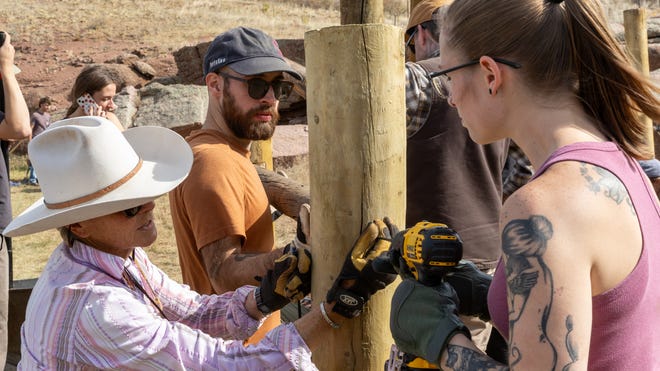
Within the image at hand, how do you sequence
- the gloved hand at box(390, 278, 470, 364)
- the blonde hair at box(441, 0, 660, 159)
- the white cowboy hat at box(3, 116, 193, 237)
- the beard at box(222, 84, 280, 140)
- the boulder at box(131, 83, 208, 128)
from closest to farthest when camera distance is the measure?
the blonde hair at box(441, 0, 660, 159) → the gloved hand at box(390, 278, 470, 364) → the white cowboy hat at box(3, 116, 193, 237) → the beard at box(222, 84, 280, 140) → the boulder at box(131, 83, 208, 128)

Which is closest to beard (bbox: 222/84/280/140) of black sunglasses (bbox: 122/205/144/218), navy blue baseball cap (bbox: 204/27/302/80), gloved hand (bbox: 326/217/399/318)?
navy blue baseball cap (bbox: 204/27/302/80)

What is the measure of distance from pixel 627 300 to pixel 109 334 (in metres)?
1.35

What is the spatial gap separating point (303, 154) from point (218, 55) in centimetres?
798

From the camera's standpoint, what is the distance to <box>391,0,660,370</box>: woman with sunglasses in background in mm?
1552

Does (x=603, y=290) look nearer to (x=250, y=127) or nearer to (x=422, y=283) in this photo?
(x=422, y=283)

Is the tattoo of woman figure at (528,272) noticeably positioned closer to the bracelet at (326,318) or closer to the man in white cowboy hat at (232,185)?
the bracelet at (326,318)

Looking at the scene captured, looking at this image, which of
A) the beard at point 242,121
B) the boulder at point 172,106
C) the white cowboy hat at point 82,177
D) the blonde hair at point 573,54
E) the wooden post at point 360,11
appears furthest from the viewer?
the boulder at point 172,106

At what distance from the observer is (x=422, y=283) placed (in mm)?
2043

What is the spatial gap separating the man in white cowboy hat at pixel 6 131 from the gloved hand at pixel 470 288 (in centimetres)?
291

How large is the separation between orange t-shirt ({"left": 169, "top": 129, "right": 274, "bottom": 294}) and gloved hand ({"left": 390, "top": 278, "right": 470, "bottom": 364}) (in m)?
1.15

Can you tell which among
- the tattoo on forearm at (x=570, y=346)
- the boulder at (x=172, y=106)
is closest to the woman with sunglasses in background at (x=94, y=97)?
the tattoo on forearm at (x=570, y=346)

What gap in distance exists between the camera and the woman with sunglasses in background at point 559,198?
155cm

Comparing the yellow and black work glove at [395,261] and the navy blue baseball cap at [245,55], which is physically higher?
the navy blue baseball cap at [245,55]

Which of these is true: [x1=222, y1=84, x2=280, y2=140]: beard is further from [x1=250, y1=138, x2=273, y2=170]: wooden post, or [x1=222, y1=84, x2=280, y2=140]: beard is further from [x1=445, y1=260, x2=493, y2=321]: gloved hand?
[x1=250, y1=138, x2=273, y2=170]: wooden post
